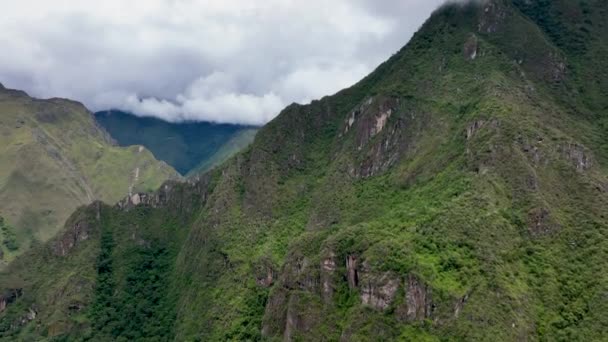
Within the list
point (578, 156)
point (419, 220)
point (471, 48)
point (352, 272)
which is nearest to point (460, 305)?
point (352, 272)

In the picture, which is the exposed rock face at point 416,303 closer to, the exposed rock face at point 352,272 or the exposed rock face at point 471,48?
the exposed rock face at point 352,272

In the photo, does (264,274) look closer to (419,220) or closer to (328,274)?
(328,274)

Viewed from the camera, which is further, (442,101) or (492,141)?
(442,101)

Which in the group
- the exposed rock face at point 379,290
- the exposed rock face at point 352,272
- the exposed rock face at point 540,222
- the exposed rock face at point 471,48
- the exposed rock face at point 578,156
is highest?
the exposed rock face at point 471,48

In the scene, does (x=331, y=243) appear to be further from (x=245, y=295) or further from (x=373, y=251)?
(x=245, y=295)

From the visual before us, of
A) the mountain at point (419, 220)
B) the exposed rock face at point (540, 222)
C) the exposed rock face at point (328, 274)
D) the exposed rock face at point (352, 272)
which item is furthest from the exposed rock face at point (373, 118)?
the exposed rock face at point (540, 222)

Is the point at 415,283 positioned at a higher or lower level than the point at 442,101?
lower

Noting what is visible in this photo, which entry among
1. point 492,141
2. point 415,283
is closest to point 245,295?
point 415,283
